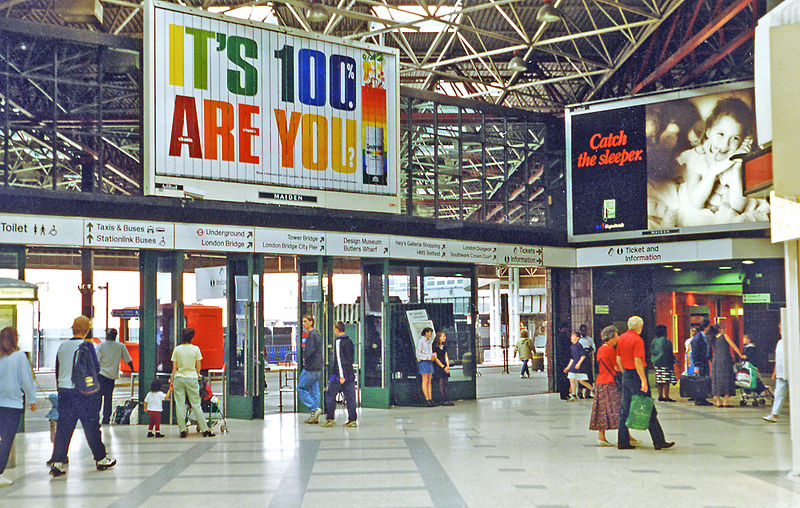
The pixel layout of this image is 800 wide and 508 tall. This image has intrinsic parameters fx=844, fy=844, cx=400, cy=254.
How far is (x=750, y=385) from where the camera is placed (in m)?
14.5

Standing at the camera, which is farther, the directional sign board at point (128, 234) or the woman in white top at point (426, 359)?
the woman in white top at point (426, 359)

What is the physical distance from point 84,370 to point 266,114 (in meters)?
6.18

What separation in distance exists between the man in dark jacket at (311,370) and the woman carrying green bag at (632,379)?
495 centimetres

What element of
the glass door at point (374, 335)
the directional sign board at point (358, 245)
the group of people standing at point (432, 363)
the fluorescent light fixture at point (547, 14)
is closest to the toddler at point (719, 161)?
the fluorescent light fixture at point (547, 14)

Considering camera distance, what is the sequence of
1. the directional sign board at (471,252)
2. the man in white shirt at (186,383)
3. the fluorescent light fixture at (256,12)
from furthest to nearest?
the fluorescent light fixture at (256,12) < the directional sign board at (471,252) < the man in white shirt at (186,383)

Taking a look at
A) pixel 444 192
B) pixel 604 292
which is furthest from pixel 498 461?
pixel 444 192

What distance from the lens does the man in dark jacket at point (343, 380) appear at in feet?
40.6

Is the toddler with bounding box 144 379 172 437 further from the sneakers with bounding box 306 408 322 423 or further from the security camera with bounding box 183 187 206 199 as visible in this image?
the security camera with bounding box 183 187 206 199

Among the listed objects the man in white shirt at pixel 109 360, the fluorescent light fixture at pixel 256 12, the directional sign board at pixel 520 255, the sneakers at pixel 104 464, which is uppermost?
the fluorescent light fixture at pixel 256 12

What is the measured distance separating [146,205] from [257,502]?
6.85 m

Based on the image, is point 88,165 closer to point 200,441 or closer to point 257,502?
point 200,441

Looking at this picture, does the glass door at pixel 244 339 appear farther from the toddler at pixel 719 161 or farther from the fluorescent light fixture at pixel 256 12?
the toddler at pixel 719 161

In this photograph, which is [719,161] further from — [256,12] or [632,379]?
[256,12]

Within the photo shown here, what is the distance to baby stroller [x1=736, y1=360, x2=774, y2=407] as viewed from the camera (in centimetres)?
1457
